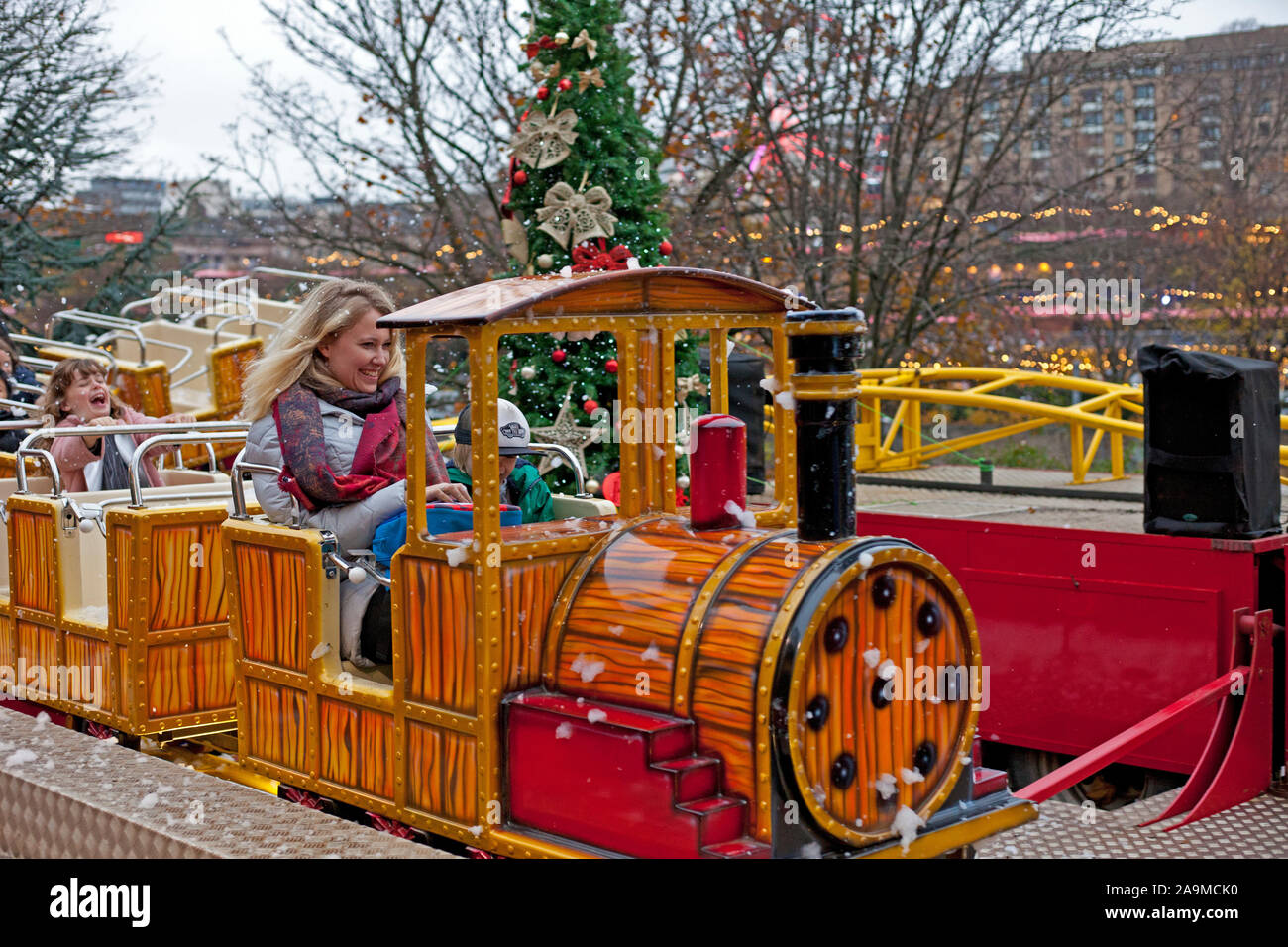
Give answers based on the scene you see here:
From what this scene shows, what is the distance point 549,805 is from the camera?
3.60 meters

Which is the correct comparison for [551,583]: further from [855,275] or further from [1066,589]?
[855,275]

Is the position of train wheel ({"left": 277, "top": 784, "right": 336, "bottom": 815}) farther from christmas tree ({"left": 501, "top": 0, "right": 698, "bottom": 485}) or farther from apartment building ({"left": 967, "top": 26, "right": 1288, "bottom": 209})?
apartment building ({"left": 967, "top": 26, "right": 1288, "bottom": 209})

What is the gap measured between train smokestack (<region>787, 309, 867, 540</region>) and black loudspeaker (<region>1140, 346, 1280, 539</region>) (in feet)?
9.64

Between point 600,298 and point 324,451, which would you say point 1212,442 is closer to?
point 600,298

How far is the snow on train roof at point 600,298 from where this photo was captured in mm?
3510

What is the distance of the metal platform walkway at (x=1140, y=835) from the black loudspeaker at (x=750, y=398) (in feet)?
14.4

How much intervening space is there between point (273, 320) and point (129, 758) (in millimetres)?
10614

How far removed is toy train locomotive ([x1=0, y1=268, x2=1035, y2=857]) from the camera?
10.9 feet

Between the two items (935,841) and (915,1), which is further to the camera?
(915,1)
